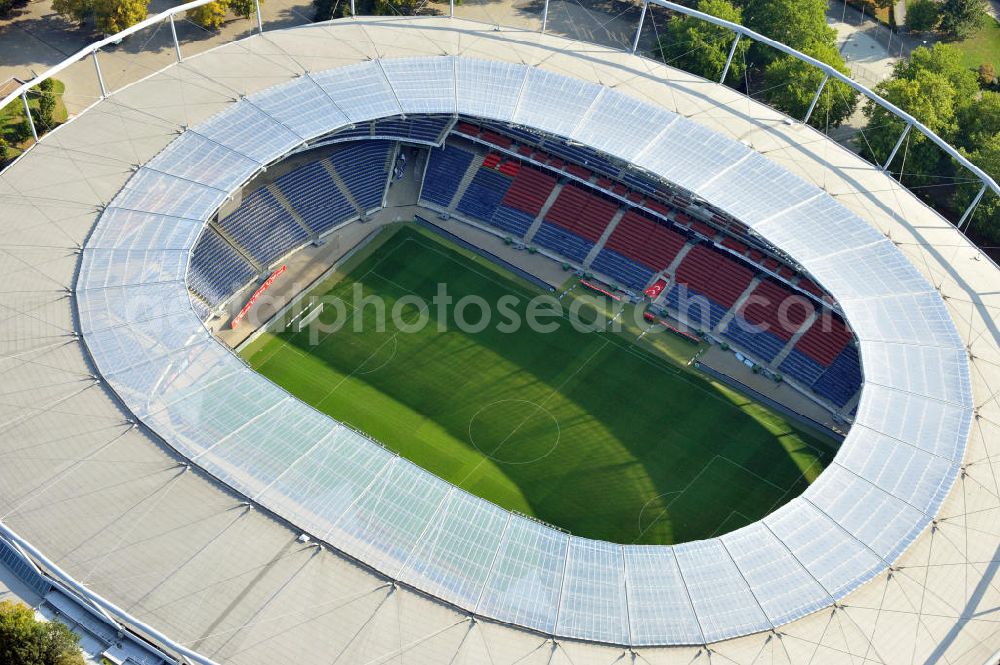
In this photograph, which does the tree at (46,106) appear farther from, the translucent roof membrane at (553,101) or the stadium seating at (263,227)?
the translucent roof membrane at (553,101)

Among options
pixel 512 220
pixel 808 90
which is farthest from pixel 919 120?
pixel 512 220

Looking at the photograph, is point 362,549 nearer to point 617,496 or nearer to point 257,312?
point 617,496

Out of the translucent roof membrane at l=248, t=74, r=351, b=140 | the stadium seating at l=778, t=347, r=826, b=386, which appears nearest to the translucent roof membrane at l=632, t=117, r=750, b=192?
the stadium seating at l=778, t=347, r=826, b=386

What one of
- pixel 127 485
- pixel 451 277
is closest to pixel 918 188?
pixel 451 277

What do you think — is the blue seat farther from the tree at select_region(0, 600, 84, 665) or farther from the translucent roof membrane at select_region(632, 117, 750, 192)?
the tree at select_region(0, 600, 84, 665)

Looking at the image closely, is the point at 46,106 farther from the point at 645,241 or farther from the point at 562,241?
the point at 645,241

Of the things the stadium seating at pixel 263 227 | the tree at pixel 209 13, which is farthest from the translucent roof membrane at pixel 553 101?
the tree at pixel 209 13
